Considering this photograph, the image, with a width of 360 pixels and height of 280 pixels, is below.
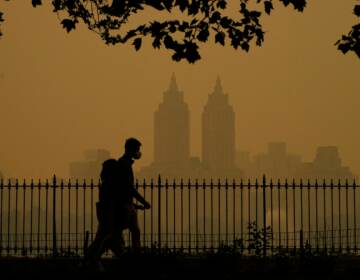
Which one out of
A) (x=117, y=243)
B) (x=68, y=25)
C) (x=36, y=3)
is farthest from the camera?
(x=36, y=3)

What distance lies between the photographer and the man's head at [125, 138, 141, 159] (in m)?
15.1

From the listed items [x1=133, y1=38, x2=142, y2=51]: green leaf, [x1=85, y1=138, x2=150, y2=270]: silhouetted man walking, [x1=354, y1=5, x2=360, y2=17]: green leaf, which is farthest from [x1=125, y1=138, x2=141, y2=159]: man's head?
[x1=354, y1=5, x2=360, y2=17]: green leaf

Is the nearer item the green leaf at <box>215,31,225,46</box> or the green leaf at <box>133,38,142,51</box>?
the green leaf at <box>133,38,142,51</box>

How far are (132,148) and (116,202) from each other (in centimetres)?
89

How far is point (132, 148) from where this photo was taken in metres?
15.2

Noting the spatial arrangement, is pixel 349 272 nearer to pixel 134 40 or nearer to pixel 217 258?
pixel 217 258

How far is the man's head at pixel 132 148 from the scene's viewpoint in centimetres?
1515

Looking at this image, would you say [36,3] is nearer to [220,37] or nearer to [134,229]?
[220,37]

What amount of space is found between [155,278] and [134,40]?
12.4 feet

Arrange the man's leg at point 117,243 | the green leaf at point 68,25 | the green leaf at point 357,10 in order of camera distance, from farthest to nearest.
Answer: the green leaf at point 68,25 < the green leaf at point 357,10 < the man's leg at point 117,243

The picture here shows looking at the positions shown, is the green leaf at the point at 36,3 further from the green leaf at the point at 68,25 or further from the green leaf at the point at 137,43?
the green leaf at the point at 137,43

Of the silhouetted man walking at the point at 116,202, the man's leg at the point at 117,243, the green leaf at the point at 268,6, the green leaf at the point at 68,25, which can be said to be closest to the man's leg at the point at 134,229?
the silhouetted man walking at the point at 116,202

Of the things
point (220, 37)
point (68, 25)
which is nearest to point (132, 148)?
point (220, 37)

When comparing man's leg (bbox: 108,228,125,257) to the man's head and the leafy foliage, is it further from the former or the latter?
the leafy foliage
